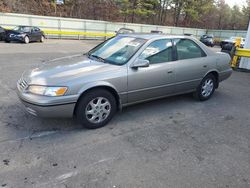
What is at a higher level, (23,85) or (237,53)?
(237,53)

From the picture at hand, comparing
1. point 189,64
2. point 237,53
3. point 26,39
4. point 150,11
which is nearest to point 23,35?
point 26,39

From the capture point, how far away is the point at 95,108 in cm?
349

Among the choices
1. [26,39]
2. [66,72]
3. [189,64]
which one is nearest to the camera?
[66,72]

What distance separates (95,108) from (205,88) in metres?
2.89

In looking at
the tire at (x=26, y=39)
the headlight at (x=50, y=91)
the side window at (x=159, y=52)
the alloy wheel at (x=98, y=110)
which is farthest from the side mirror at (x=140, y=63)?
the tire at (x=26, y=39)

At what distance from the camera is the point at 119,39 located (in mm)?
4441

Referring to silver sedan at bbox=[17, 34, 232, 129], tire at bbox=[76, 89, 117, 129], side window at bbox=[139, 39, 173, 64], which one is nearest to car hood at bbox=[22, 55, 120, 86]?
silver sedan at bbox=[17, 34, 232, 129]

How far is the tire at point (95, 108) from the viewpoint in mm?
3354

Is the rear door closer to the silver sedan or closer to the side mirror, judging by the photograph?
the silver sedan

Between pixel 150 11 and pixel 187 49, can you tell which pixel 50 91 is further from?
pixel 150 11

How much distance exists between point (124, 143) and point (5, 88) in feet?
12.2

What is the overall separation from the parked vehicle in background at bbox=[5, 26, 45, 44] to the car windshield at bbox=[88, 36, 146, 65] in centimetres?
1406

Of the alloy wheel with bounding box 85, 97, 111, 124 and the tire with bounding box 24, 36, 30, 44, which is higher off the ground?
the tire with bounding box 24, 36, 30, 44

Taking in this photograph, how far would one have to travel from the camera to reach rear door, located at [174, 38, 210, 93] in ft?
14.5
